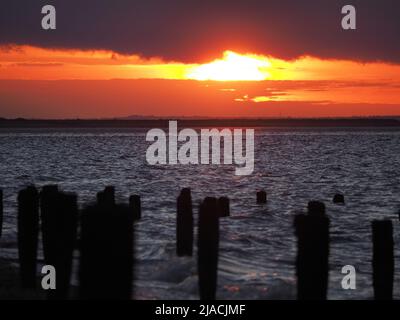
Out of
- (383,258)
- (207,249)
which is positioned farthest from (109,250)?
(383,258)

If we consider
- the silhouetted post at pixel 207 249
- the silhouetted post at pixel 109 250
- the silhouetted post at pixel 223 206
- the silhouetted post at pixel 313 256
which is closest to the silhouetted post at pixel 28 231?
the silhouetted post at pixel 207 249

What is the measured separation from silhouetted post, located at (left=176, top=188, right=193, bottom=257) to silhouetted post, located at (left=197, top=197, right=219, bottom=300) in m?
5.15

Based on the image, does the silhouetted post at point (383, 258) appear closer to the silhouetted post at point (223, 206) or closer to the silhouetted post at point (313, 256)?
the silhouetted post at point (313, 256)

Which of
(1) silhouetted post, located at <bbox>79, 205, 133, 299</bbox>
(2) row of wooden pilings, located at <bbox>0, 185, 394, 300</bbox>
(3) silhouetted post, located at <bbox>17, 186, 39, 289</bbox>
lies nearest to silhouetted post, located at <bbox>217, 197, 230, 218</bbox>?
(2) row of wooden pilings, located at <bbox>0, 185, 394, 300</bbox>

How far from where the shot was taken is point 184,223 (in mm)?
19609

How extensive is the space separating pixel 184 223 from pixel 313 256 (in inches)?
329

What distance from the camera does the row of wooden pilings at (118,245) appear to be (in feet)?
26.1

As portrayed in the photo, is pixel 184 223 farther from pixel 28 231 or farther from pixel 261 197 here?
pixel 261 197

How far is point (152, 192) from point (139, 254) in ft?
77.8

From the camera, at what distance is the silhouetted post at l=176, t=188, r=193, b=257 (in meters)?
19.3

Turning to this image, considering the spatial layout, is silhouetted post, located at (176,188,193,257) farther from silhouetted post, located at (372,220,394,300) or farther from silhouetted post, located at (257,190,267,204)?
silhouetted post, located at (257,190,267,204)
